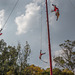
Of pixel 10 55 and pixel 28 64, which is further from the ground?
pixel 10 55

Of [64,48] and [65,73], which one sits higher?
[64,48]

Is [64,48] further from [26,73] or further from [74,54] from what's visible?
[26,73]

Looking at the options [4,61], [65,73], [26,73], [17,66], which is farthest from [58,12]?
[4,61]

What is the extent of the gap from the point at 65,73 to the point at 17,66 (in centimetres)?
1177

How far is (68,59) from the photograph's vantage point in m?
27.7

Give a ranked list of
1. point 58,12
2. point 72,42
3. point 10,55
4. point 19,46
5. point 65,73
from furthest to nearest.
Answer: point 10,55, point 19,46, point 72,42, point 65,73, point 58,12

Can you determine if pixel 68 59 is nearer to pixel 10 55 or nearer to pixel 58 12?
pixel 10 55

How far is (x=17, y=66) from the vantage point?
29.2 m

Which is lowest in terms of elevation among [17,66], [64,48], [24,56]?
[17,66]

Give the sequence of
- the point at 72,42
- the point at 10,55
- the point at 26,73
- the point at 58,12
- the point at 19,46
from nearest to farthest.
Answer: the point at 58,12
the point at 26,73
the point at 72,42
the point at 19,46
the point at 10,55

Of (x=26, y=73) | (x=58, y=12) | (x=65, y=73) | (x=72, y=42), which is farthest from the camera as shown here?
(x=72, y=42)

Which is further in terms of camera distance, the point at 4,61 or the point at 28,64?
the point at 4,61

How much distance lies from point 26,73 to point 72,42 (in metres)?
12.7

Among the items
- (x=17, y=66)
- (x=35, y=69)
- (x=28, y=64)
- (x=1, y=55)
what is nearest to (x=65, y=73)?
(x=35, y=69)
